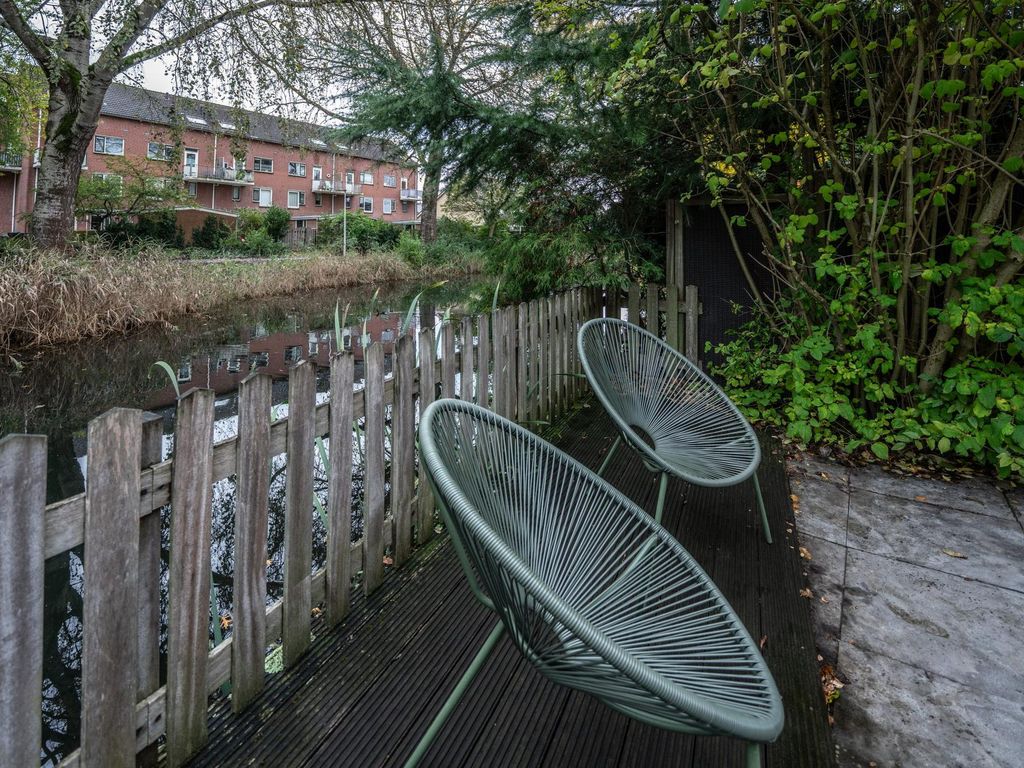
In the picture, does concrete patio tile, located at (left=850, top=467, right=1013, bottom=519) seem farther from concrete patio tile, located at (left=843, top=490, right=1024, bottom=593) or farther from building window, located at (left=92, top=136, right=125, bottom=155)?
building window, located at (left=92, top=136, right=125, bottom=155)

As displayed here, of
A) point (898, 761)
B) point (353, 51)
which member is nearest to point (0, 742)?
point (898, 761)

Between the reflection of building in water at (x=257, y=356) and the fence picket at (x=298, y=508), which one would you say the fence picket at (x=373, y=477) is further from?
the reflection of building in water at (x=257, y=356)

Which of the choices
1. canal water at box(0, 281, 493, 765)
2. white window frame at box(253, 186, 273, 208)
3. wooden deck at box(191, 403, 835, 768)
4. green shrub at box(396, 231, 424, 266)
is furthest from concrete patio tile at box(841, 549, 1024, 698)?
white window frame at box(253, 186, 273, 208)

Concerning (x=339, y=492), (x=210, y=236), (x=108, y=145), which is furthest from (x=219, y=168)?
(x=339, y=492)

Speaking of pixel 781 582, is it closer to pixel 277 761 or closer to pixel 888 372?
pixel 277 761

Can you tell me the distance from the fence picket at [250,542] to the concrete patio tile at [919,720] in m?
1.42

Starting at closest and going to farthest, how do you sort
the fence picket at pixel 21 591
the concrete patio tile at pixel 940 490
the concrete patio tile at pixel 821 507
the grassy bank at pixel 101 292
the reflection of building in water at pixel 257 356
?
the fence picket at pixel 21 591 → the concrete patio tile at pixel 821 507 → the concrete patio tile at pixel 940 490 → the reflection of building in water at pixel 257 356 → the grassy bank at pixel 101 292

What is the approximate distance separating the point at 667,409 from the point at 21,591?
7.31ft

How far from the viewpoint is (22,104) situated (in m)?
11.2

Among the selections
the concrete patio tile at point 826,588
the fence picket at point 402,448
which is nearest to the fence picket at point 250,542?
the fence picket at point 402,448

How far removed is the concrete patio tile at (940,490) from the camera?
2.64m

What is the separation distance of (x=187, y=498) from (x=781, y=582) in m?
1.85

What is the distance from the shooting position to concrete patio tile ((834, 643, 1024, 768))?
132 cm

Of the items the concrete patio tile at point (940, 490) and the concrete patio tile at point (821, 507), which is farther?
the concrete patio tile at point (940, 490)
